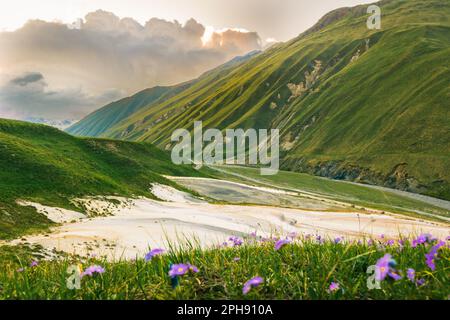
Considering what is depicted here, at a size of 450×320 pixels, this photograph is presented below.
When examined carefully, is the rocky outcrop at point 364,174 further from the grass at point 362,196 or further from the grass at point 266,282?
the grass at point 266,282

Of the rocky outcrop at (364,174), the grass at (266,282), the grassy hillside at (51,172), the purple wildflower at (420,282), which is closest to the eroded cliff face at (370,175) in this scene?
the rocky outcrop at (364,174)

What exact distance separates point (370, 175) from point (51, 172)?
410 feet

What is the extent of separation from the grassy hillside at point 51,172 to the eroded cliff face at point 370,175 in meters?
82.0

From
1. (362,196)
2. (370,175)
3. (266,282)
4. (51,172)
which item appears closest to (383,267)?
(266,282)

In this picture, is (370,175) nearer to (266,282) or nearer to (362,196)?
(362,196)

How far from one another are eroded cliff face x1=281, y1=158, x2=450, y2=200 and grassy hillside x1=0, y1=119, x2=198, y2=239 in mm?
81973

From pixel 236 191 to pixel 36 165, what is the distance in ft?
147

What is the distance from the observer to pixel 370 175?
144750 mm

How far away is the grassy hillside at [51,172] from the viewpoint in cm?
3269

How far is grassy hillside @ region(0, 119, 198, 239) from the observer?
3269cm
